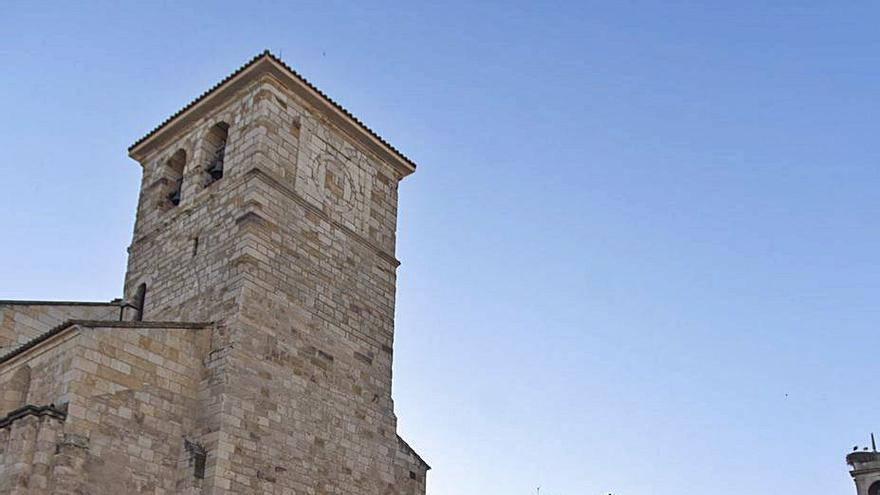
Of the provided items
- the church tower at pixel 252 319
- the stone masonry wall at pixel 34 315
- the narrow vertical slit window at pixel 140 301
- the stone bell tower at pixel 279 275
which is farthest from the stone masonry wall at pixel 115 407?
the narrow vertical slit window at pixel 140 301

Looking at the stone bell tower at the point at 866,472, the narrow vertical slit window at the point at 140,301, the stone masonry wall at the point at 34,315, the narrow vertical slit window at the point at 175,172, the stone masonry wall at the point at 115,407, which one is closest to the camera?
the stone masonry wall at the point at 115,407

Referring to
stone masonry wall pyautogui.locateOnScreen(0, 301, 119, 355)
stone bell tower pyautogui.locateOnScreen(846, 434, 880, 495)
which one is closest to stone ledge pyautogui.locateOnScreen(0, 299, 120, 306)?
stone masonry wall pyautogui.locateOnScreen(0, 301, 119, 355)

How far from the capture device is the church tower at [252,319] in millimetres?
12922

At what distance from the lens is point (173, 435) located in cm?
1336

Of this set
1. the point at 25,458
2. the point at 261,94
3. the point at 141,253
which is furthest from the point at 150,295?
the point at 25,458

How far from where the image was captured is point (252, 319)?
14.2 m

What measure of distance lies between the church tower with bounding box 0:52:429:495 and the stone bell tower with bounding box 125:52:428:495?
1.1 inches

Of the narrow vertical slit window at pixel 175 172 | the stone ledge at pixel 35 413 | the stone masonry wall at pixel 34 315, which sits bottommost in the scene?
the stone ledge at pixel 35 413

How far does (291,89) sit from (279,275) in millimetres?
3665

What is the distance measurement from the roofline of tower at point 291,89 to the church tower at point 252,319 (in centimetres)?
3

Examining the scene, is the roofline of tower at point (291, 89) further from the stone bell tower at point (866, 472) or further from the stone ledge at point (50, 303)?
the stone bell tower at point (866, 472)

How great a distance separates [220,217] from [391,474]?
5.24 metres

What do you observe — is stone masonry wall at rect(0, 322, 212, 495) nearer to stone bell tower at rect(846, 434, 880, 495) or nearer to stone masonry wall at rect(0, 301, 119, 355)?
stone masonry wall at rect(0, 301, 119, 355)

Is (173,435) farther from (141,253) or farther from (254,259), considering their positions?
(141,253)
